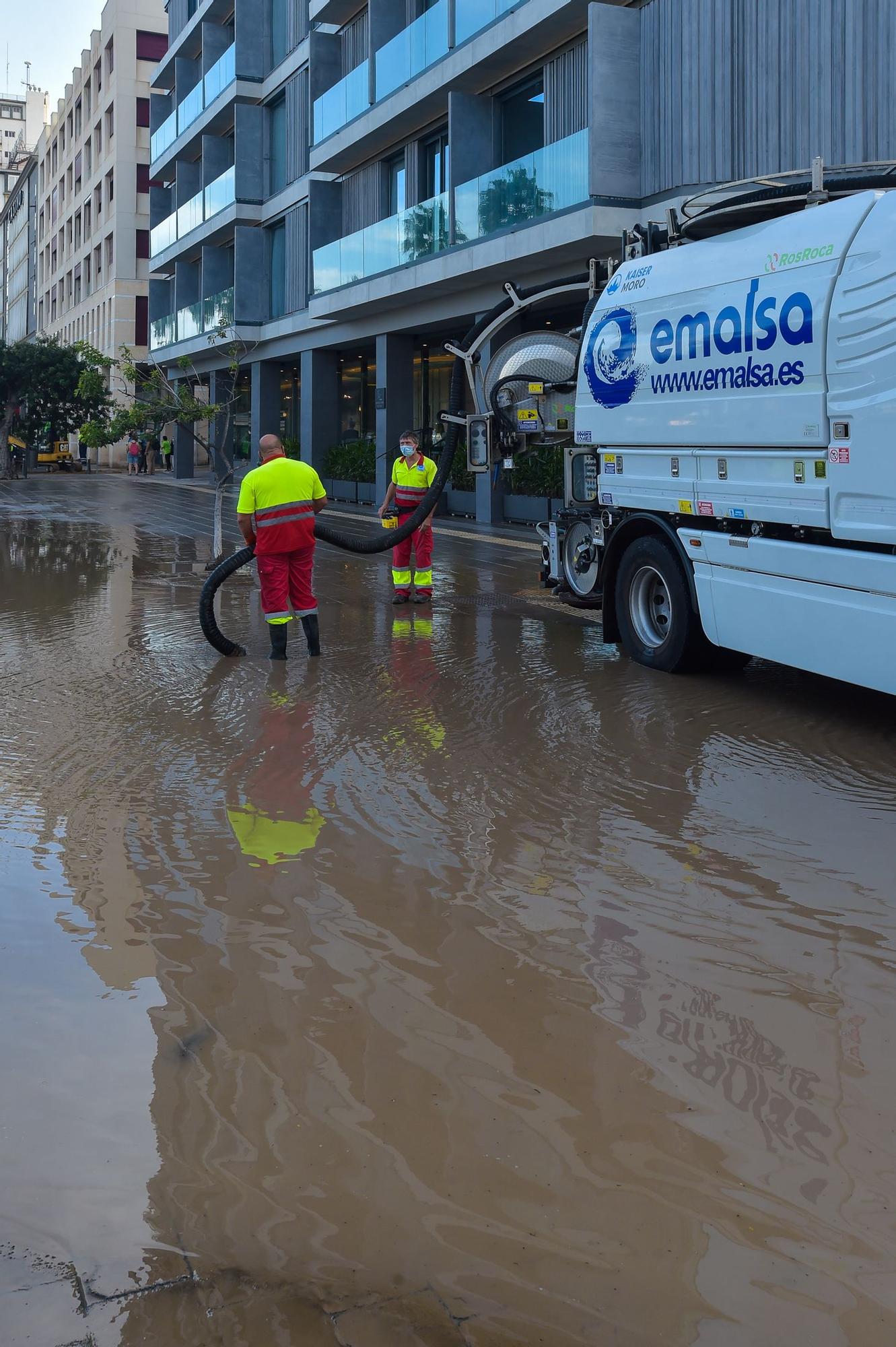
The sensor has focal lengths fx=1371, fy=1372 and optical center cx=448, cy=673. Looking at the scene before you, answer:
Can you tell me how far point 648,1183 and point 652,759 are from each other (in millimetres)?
4326

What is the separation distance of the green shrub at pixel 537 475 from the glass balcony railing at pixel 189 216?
21.0 metres

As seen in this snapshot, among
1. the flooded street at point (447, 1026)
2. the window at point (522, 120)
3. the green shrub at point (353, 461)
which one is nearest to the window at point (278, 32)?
the green shrub at point (353, 461)

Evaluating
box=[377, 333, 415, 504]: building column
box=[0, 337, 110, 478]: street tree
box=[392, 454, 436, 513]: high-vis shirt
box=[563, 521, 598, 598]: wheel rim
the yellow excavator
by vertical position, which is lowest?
box=[563, 521, 598, 598]: wheel rim

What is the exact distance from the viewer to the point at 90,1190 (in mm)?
3195

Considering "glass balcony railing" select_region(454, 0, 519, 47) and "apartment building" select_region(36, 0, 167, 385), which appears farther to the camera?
"apartment building" select_region(36, 0, 167, 385)

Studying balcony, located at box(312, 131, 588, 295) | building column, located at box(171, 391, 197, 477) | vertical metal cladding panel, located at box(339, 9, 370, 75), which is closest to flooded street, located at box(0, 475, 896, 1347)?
balcony, located at box(312, 131, 588, 295)

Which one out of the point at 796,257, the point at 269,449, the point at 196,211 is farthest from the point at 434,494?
the point at 196,211

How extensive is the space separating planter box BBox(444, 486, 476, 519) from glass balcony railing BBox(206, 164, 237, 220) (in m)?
14.4

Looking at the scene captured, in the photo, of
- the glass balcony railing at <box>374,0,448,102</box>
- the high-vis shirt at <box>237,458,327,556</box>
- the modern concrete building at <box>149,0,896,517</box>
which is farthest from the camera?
the glass balcony railing at <box>374,0,448,102</box>

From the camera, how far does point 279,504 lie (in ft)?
34.9

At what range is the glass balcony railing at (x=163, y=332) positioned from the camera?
44.6 metres

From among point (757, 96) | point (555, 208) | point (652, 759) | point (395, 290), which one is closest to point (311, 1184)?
point (652, 759)

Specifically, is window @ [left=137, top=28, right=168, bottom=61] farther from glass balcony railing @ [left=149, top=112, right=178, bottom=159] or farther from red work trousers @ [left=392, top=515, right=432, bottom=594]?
red work trousers @ [left=392, top=515, right=432, bottom=594]

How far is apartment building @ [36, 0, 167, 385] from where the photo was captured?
67.2 m
